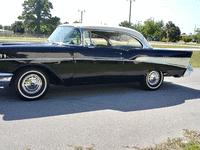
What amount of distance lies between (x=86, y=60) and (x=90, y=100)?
90cm

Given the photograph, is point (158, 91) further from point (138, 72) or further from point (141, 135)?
point (141, 135)

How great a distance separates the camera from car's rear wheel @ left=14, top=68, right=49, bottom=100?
4.90 metres

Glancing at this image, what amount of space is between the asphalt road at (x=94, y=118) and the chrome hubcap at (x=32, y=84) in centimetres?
28

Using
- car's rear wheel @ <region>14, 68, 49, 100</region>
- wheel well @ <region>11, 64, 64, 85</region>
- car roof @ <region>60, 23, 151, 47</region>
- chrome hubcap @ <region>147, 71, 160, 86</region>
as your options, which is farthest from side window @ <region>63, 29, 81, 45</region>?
chrome hubcap @ <region>147, 71, 160, 86</region>

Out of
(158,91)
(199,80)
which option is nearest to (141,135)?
(158,91)

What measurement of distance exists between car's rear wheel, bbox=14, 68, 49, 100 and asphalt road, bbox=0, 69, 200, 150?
0.57 ft

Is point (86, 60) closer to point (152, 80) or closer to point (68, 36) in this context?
point (68, 36)

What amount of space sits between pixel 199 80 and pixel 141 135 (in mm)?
5819

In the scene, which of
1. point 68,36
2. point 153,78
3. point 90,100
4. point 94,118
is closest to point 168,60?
point 153,78

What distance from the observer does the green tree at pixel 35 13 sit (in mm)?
88938

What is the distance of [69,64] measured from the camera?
523 centimetres

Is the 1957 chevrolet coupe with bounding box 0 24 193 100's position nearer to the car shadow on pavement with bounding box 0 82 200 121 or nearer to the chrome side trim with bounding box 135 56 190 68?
the chrome side trim with bounding box 135 56 190 68

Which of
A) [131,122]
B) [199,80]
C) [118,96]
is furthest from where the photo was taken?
[199,80]

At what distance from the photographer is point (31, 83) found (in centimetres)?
503
